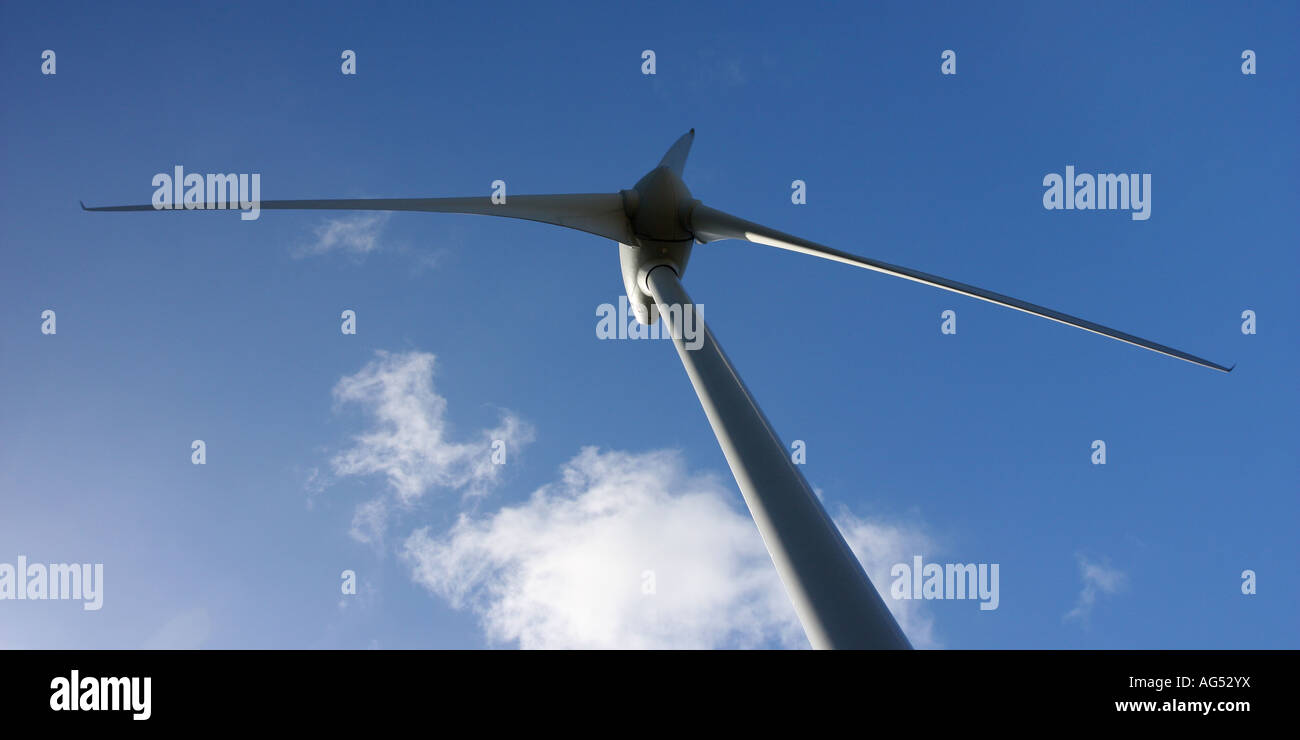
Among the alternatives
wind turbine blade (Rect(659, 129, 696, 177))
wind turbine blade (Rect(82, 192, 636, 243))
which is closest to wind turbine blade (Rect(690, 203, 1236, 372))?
wind turbine blade (Rect(82, 192, 636, 243))

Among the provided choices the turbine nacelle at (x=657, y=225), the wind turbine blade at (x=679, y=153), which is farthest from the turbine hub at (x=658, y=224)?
the wind turbine blade at (x=679, y=153)

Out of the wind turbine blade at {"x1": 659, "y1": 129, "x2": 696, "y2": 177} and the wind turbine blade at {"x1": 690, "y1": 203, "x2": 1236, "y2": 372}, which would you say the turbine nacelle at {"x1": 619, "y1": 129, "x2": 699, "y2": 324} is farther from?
the wind turbine blade at {"x1": 659, "y1": 129, "x2": 696, "y2": 177}

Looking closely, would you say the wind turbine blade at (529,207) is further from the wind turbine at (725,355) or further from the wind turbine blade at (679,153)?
the wind turbine blade at (679,153)
